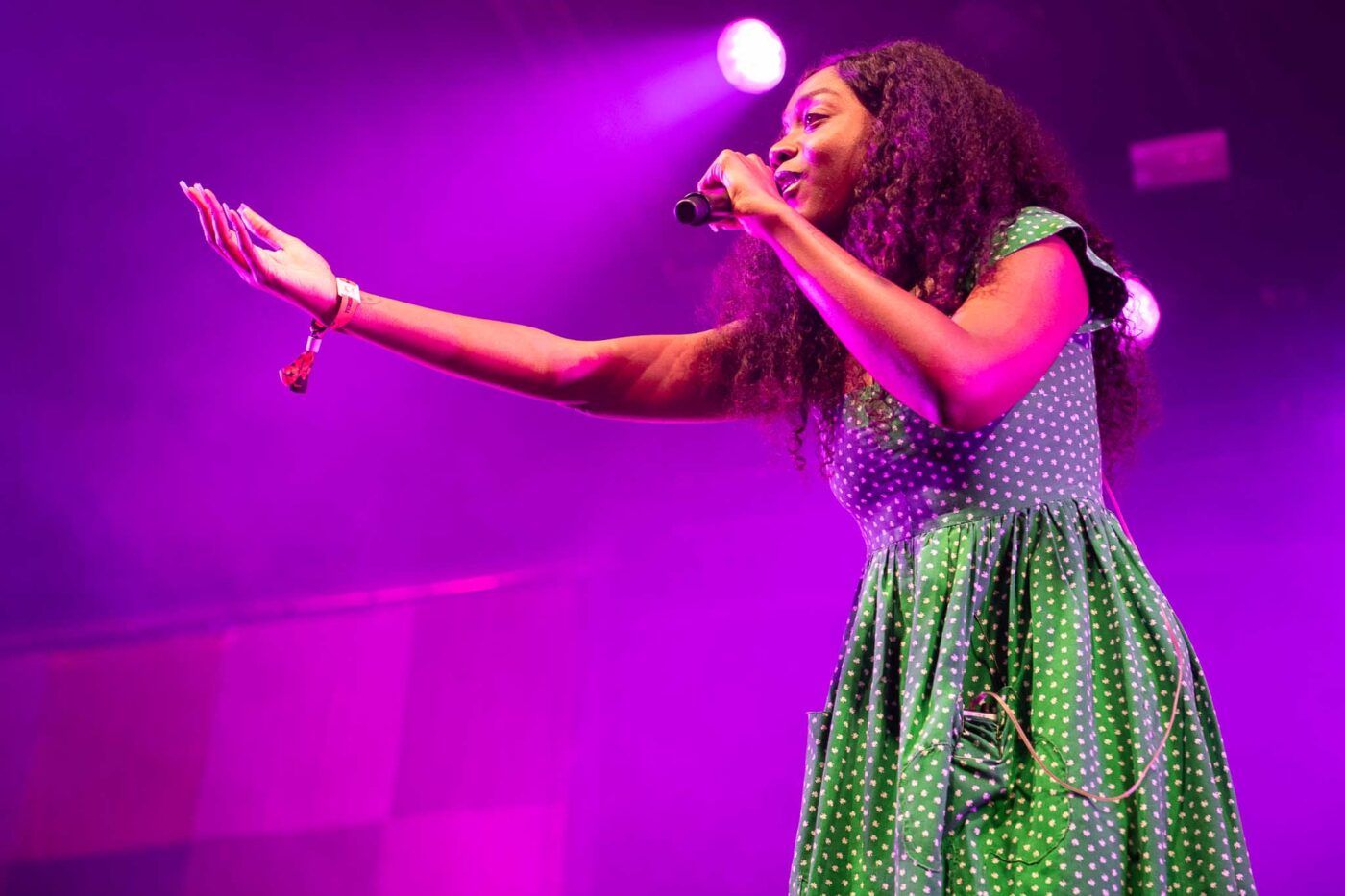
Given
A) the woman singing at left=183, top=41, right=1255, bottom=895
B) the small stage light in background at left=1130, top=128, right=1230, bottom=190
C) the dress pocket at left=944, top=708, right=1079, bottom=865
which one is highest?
the small stage light in background at left=1130, top=128, right=1230, bottom=190

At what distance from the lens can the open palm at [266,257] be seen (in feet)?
4.00

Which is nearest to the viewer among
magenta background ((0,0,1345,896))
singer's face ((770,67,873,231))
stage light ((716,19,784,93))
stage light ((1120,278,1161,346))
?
singer's face ((770,67,873,231))

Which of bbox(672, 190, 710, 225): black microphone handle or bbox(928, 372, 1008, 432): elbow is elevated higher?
bbox(672, 190, 710, 225): black microphone handle

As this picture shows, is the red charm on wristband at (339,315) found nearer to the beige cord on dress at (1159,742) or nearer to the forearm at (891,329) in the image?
the forearm at (891,329)

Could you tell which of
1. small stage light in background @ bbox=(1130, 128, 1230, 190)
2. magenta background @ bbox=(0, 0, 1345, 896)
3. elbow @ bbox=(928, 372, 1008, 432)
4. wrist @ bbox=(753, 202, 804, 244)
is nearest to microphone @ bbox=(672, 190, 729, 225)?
wrist @ bbox=(753, 202, 804, 244)

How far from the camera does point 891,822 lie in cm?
103

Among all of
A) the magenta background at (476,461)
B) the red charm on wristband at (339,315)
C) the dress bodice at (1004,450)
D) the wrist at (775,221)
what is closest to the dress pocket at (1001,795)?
the dress bodice at (1004,450)

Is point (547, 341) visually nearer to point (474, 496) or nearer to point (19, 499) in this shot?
point (474, 496)

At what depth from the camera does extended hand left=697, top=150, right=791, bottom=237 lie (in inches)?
44.0

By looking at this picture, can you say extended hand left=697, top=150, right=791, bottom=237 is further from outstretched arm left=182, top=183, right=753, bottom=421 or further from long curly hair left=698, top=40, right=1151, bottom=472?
→ outstretched arm left=182, top=183, right=753, bottom=421

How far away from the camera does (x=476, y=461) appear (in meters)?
3.61

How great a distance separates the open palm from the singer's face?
20.9 inches

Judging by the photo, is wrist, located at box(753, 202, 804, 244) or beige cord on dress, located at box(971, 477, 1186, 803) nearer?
beige cord on dress, located at box(971, 477, 1186, 803)

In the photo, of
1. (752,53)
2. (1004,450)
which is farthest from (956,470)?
(752,53)
